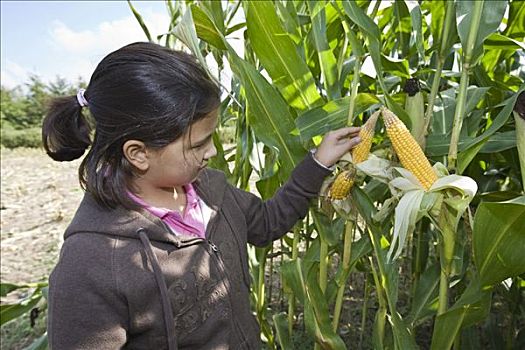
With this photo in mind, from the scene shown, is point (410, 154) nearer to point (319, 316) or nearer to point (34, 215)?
point (319, 316)

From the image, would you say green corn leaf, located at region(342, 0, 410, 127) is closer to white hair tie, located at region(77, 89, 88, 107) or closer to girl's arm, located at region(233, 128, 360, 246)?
girl's arm, located at region(233, 128, 360, 246)

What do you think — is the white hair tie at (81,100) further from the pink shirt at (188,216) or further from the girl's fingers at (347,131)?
the girl's fingers at (347,131)

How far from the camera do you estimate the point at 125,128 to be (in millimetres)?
1150

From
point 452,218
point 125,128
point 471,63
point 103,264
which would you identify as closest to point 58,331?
point 103,264

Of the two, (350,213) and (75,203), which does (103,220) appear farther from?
(75,203)

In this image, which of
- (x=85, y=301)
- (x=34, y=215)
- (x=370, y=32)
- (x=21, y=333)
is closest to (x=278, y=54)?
(x=370, y=32)

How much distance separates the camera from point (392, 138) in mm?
1052

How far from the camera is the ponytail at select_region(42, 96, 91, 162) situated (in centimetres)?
127

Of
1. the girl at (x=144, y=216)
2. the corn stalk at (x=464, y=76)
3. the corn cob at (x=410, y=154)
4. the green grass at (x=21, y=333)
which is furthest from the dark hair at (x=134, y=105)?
the green grass at (x=21, y=333)

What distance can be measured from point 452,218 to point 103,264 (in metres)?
0.67


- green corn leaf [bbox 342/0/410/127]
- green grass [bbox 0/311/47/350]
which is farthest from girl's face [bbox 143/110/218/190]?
green grass [bbox 0/311/47/350]

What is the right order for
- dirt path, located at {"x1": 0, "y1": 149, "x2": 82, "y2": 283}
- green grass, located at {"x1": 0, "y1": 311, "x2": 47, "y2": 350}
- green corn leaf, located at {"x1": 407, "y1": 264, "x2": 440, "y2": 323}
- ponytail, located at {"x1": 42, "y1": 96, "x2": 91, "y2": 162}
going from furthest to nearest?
1. dirt path, located at {"x1": 0, "y1": 149, "x2": 82, "y2": 283}
2. green grass, located at {"x1": 0, "y1": 311, "x2": 47, "y2": 350}
3. green corn leaf, located at {"x1": 407, "y1": 264, "x2": 440, "y2": 323}
4. ponytail, located at {"x1": 42, "y1": 96, "x2": 91, "y2": 162}

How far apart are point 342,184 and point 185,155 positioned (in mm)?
340

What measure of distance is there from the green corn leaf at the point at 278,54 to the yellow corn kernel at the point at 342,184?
8.4 inches
